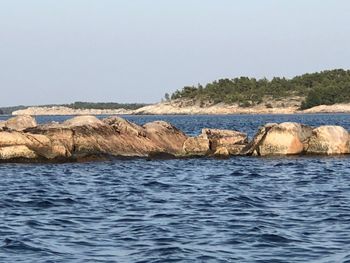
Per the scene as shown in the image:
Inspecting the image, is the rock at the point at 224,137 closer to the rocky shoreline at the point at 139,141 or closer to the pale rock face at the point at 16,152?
the rocky shoreline at the point at 139,141

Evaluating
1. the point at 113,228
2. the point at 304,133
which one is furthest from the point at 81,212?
the point at 304,133

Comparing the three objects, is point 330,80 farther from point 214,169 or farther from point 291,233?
point 291,233

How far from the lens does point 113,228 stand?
625 inches

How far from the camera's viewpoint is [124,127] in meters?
35.1

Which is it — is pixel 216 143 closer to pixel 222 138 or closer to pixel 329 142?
pixel 222 138

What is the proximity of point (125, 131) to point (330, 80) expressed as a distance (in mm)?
168136

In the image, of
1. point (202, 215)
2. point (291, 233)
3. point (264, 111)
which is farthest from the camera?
point (264, 111)

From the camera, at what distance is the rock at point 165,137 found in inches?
1444

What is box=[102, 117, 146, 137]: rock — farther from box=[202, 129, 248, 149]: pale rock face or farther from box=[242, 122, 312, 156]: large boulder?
box=[242, 122, 312, 156]: large boulder

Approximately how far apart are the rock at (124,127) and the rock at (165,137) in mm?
755

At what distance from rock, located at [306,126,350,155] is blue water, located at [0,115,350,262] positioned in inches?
220

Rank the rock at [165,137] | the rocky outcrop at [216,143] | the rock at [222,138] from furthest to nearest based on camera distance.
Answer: the rock at [222,138], the rocky outcrop at [216,143], the rock at [165,137]

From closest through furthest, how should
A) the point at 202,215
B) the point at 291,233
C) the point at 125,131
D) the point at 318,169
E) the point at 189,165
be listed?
the point at 291,233 < the point at 202,215 < the point at 318,169 < the point at 189,165 < the point at 125,131

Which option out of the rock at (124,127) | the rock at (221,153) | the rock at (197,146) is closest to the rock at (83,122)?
the rock at (124,127)
